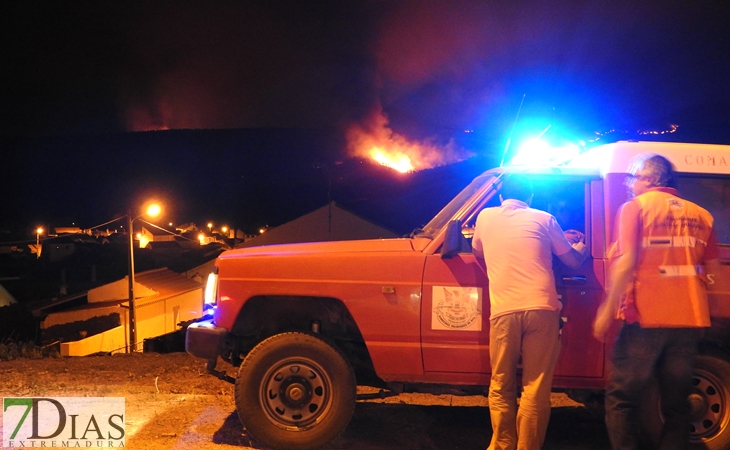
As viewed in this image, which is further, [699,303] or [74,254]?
[74,254]

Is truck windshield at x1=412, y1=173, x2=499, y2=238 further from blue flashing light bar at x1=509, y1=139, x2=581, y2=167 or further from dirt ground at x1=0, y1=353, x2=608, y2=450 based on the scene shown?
dirt ground at x1=0, y1=353, x2=608, y2=450

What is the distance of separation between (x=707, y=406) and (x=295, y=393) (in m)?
3.00

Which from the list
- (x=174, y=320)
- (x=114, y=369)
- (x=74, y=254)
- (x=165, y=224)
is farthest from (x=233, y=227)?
(x=114, y=369)

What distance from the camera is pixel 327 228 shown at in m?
23.9

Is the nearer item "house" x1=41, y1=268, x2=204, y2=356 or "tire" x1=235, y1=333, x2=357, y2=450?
"tire" x1=235, y1=333, x2=357, y2=450

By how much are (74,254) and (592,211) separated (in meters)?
54.4

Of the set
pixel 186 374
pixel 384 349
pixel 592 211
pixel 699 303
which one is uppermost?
pixel 592 211

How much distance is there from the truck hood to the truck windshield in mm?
216

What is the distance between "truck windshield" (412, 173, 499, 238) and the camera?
14.6ft

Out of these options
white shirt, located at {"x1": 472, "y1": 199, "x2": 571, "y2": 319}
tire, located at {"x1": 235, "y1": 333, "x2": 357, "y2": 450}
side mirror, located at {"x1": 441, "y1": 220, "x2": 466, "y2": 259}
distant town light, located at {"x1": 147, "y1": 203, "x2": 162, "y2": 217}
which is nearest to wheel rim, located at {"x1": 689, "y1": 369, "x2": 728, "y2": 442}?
white shirt, located at {"x1": 472, "y1": 199, "x2": 571, "y2": 319}

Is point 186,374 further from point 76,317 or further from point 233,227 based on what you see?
point 233,227

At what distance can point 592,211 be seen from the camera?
13.6 feet

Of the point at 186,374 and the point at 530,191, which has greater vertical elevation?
the point at 530,191

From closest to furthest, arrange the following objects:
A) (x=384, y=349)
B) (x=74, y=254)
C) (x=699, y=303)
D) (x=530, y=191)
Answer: (x=699, y=303), (x=530, y=191), (x=384, y=349), (x=74, y=254)
